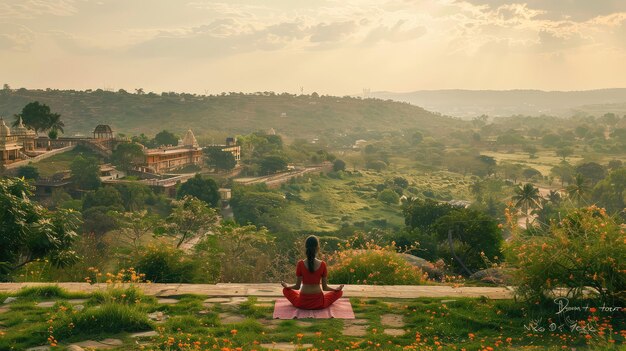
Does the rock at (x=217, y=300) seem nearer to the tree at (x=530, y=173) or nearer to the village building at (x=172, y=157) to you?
the village building at (x=172, y=157)

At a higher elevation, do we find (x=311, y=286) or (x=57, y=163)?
(x=311, y=286)

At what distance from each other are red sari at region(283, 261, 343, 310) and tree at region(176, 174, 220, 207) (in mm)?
33628

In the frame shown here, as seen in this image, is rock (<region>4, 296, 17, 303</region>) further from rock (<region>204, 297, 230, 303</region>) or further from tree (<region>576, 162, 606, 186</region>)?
tree (<region>576, 162, 606, 186</region>)

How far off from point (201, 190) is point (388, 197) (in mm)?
20140

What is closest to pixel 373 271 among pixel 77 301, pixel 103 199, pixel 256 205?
pixel 77 301

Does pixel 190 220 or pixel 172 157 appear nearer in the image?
pixel 190 220

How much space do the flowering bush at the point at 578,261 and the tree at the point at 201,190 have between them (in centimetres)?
3456

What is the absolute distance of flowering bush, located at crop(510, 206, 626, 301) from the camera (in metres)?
6.37

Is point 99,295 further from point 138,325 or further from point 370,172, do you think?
point 370,172

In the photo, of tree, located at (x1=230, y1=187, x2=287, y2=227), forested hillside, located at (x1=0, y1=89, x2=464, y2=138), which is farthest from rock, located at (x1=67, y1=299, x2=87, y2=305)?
forested hillside, located at (x1=0, y1=89, x2=464, y2=138)

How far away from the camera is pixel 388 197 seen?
5456 cm

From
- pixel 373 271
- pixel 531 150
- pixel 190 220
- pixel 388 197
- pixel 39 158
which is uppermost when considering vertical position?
pixel 373 271

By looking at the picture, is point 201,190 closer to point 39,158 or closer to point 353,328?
point 39,158

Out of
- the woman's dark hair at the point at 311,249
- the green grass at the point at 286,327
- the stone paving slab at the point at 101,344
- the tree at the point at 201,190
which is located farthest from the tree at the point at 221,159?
the stone paving slab at the point at 101,344
